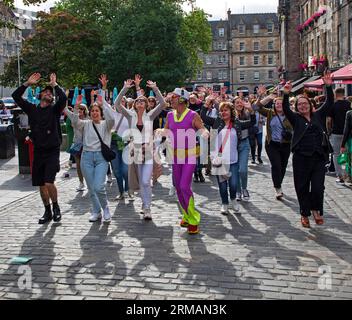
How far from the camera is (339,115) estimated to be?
11.2m

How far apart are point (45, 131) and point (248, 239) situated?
3365 mm

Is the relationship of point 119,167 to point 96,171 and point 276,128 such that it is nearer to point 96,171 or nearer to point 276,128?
point 96,171

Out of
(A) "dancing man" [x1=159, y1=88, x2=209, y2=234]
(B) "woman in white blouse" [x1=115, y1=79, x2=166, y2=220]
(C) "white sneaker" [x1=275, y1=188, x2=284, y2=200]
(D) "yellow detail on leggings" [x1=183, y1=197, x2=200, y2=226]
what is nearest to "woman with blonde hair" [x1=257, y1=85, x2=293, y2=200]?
(C) "white sneaker" [x1=275, y1=188, x2=284, y2=200]

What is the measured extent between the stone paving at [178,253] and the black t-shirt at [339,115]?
2.44 meters

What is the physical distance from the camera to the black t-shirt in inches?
441

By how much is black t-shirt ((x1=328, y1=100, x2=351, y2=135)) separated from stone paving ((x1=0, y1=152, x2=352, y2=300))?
2.44 metres

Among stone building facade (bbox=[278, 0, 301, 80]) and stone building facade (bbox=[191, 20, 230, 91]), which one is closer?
stone building facade (bbox=[278, 0, 301, 80])

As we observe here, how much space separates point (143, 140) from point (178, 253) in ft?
7.96

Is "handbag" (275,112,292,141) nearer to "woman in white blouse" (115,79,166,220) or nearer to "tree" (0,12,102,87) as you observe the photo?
"woman in white blouse" (115,79,166,220)

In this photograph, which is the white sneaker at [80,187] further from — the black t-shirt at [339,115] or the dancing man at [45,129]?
the black t-shirt at [339,115]

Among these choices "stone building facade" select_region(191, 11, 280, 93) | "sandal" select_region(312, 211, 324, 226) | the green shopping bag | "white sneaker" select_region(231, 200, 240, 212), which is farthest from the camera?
"stone building facade" select_region(191, 11, 280, 93)

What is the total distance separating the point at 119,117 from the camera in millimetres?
9328

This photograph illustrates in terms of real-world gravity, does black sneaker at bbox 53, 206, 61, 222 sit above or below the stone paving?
above
